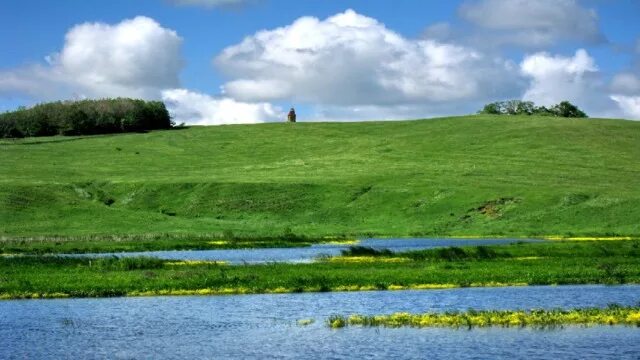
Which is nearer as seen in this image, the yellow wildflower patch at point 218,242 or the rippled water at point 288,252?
the rippled water at point 288,252

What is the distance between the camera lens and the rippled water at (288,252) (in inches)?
3049

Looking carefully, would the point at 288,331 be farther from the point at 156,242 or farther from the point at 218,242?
the point at 218,242

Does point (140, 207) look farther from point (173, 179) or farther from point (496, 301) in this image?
point (496, 301)

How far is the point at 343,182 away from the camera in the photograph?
142 m

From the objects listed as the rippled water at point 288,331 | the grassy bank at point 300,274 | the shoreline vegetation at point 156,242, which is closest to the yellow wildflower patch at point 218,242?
the shoreline vegetation at point 156,242

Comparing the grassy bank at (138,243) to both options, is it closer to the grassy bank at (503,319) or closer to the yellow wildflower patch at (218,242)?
the yellow wildflower patch at (218,242)

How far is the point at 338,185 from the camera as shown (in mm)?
140250

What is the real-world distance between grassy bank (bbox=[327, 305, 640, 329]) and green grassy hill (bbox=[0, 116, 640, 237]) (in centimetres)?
6344

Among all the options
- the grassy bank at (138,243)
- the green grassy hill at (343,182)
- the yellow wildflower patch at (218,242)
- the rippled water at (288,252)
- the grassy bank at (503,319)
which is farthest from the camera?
the green grassy hill at (343,182)

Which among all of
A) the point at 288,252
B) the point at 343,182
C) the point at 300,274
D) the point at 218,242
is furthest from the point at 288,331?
the point at 343,182

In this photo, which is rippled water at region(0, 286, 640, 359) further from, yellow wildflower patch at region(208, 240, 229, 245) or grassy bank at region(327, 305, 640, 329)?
yellow wildflower patch at region(208, 240, 229, 245)

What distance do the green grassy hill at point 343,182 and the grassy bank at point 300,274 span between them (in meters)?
41.7

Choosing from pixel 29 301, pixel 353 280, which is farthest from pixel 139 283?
pixel 353 280

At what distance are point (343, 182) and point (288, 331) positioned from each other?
3945 inches
